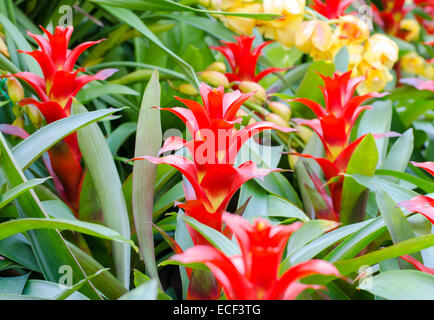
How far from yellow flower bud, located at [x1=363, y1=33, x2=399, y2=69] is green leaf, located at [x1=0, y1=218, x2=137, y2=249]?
69 cm

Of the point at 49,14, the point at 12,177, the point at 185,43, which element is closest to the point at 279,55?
the point at 185,43

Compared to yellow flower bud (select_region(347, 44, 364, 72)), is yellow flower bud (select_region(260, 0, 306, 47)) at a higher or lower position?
higher

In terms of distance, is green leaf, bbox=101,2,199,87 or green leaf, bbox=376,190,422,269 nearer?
green leaf, bbox=376,190,422,269

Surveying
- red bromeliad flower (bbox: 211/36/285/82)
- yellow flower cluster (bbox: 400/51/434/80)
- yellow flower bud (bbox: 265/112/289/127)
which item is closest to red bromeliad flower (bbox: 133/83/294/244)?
yellow flower bud (bbox: 265/112/289/127)

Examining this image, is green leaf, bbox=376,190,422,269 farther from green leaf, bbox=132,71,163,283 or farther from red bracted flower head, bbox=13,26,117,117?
red bracted flower head, bbox=13,26,117,117

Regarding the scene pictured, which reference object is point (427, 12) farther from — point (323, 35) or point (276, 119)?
point (276, 119)

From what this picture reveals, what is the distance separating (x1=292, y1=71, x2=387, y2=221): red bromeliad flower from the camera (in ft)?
2.18

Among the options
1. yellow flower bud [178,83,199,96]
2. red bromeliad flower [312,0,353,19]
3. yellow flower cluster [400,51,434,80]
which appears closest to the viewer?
yellow flower bud [178,83,199,96]

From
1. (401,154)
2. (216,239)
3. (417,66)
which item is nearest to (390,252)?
(216,239)

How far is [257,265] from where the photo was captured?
34 centimetres

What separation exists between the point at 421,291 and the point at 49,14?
97 centimetres

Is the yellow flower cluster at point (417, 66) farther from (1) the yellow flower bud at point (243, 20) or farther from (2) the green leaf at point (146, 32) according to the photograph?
(2) the green leaf at point (146, 32)

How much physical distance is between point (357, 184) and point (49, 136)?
0.41 m
